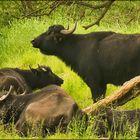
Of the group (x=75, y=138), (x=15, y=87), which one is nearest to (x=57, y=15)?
(x=15, y=87)

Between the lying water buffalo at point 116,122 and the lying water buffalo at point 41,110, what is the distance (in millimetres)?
425

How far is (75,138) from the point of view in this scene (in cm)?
745

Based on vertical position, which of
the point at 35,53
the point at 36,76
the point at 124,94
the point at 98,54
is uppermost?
the point at 35,53

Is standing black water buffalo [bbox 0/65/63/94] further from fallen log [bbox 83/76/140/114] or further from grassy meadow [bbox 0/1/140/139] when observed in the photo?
fallen log [bbox 83/76/140/114]

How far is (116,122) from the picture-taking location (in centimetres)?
892

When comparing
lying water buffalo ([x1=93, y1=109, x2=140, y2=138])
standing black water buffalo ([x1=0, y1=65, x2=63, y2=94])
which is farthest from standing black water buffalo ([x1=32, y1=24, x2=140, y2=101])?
lying water buffalo ([x1=93, y1=109, x2=140, y2=138])

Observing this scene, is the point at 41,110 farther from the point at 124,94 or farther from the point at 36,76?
the point at 36,76

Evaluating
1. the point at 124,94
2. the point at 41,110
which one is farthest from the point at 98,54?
the point at 41,110

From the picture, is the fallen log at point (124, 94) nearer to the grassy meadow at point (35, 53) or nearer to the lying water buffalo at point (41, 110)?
the lying water buffalo at point (41, 110)

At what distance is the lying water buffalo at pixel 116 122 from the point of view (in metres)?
8.57

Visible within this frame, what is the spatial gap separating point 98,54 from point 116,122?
3589mm

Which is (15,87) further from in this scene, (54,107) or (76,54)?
(54,107)

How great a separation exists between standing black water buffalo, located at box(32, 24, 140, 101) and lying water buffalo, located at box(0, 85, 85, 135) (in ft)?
9.17

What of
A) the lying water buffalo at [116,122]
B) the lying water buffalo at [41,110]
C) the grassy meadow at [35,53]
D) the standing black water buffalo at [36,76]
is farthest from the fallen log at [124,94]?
the standing black water buffalo at [36,76]
